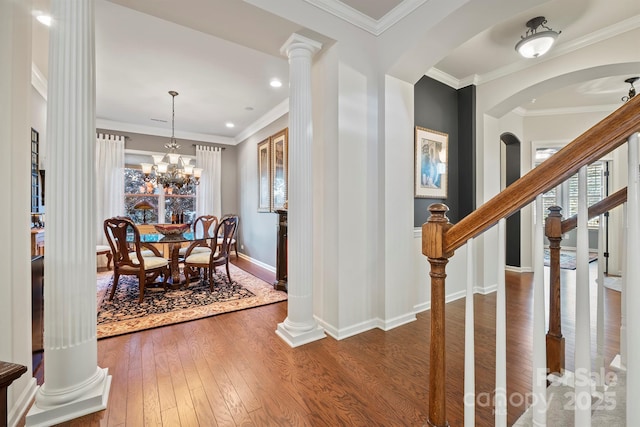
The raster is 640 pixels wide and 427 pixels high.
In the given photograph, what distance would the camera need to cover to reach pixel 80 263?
5.28ft

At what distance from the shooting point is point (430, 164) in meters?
3.48

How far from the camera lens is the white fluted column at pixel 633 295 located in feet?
2.25

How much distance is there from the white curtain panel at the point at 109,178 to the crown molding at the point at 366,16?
520cm

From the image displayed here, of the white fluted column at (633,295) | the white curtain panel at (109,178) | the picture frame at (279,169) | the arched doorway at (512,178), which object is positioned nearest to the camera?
the white fluted column at (633,295)

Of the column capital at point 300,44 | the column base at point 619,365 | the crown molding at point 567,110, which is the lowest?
the column base at point 619,365

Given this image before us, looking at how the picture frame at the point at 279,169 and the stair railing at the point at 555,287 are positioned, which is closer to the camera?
the stair railing at the point at 555,287

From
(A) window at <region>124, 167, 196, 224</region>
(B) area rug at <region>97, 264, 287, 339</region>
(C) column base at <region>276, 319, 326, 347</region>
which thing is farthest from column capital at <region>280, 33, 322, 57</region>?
(A) window at <region>124, 167, 196, 224</region>

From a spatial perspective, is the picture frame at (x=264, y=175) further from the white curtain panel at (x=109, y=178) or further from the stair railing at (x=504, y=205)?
the stair railing at (x=504, y=205)

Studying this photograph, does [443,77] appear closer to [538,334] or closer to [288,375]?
[538,334]

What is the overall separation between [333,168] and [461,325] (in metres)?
1.99

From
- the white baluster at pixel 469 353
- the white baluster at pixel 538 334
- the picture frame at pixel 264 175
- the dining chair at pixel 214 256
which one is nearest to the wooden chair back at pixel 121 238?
the dining chair at pixel 214 256

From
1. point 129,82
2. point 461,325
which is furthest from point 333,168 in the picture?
point 129,82

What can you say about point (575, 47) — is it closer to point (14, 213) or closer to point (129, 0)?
point (129, 0)

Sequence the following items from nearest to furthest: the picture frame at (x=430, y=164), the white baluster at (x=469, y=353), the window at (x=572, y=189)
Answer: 1. the white baluster at (x=469, y=353)
2. the picture frame at (x=430, y=164)
3. the window at (x=572, y=189)
